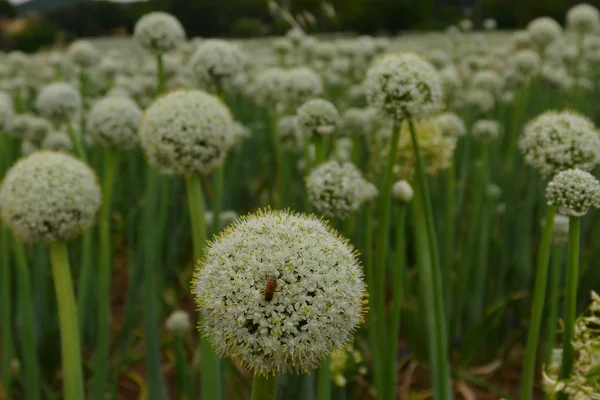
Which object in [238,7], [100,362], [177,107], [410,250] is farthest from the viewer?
[238,7]

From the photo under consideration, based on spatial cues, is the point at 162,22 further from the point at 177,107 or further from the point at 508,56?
the point at 508,56

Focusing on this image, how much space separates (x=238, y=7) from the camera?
18.2 metres

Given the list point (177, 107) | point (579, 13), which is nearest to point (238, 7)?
point (579, 13)

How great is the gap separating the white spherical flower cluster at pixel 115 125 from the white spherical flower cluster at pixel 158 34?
415 mm

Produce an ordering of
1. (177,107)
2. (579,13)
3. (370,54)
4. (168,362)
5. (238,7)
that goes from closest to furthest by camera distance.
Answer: (177,107)
(168,362)
(370,54)
(579,13)
(238,7)

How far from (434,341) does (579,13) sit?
13.6 feet

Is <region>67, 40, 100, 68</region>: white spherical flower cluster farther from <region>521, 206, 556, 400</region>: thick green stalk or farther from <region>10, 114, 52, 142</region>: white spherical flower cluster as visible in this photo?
<region>521, 206, 556, 400</region>: thick green stalk

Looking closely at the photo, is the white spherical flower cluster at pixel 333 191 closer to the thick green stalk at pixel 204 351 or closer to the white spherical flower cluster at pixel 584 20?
the thick green stalk at pixel 204 351

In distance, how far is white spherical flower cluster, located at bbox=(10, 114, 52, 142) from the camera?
3004mm

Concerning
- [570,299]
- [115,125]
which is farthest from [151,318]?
[570,299]

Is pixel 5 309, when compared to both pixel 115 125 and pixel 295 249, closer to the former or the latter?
pixel 115 125

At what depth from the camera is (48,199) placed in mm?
1657

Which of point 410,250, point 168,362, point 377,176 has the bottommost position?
point 168,362

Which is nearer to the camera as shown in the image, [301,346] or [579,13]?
[301,346]
